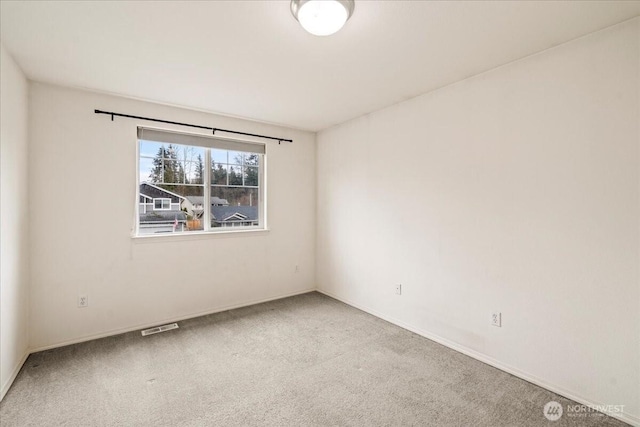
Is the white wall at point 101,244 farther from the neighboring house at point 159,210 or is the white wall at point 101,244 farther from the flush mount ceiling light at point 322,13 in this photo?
the flush mount ceiling light at point 322,13

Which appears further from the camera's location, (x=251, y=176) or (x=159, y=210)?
(x=251, y=176)

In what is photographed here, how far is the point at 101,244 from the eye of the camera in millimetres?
2902

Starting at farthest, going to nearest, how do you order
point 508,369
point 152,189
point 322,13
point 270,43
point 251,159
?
point 251,159, point 152,189, point 508,369, point 270,43, point 322,13

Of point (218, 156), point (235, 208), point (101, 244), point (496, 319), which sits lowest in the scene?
point (496, 319)

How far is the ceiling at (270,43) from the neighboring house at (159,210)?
102cm

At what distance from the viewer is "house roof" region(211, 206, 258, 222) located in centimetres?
374

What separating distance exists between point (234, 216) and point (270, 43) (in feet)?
7.71

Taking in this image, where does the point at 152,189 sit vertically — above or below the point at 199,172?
below

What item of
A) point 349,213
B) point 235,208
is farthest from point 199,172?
point 349,213

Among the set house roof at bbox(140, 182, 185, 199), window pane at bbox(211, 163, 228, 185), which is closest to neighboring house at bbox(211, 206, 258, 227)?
window pane at bbox(211, 163, 228, 185)

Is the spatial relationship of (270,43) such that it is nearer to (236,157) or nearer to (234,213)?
(236,157)

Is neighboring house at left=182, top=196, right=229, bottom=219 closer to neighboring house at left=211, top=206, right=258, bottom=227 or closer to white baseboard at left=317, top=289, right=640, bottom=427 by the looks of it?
neighboring house at left=211, top=206, right=258, bottom=227

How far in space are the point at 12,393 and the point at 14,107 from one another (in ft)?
6.83

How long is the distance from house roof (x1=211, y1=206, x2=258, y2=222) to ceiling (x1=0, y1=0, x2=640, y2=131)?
141cm
